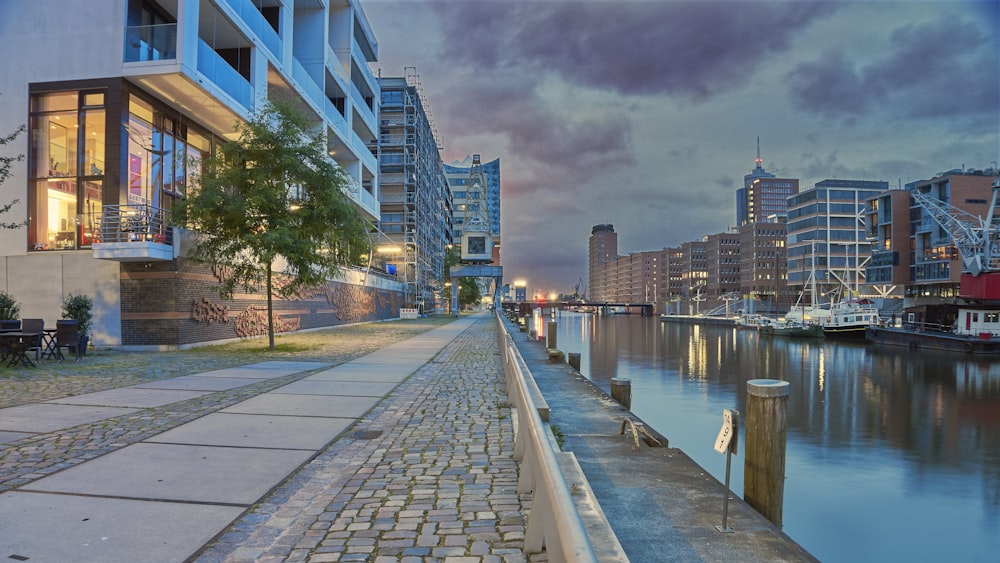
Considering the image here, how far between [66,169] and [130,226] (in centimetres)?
391

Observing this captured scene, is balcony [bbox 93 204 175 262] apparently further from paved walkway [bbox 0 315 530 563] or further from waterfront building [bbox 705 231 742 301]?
waterfront building [bbox 705 231 742 301]

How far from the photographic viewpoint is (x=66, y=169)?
20.6 m

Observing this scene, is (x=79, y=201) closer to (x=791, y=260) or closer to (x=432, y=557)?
(x=432, y=557)

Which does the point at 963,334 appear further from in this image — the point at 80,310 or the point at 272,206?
the point at 80,310

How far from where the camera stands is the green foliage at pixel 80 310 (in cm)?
1819

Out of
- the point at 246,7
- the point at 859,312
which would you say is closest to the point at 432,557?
the point at 246,7

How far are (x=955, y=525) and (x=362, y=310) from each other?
4114 centimetres

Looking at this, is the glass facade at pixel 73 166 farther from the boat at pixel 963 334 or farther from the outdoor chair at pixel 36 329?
the boat at pixel 963 334

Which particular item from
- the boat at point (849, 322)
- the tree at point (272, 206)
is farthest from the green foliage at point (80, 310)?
the boat at point (849, 322)

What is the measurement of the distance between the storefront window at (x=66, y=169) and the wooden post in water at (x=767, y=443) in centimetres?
2278

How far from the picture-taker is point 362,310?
1841 inches

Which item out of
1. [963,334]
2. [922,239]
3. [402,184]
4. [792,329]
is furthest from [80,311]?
[922,239]

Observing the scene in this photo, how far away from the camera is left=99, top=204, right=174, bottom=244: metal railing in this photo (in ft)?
63.3

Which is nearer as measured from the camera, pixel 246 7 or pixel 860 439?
pixel 860 439
